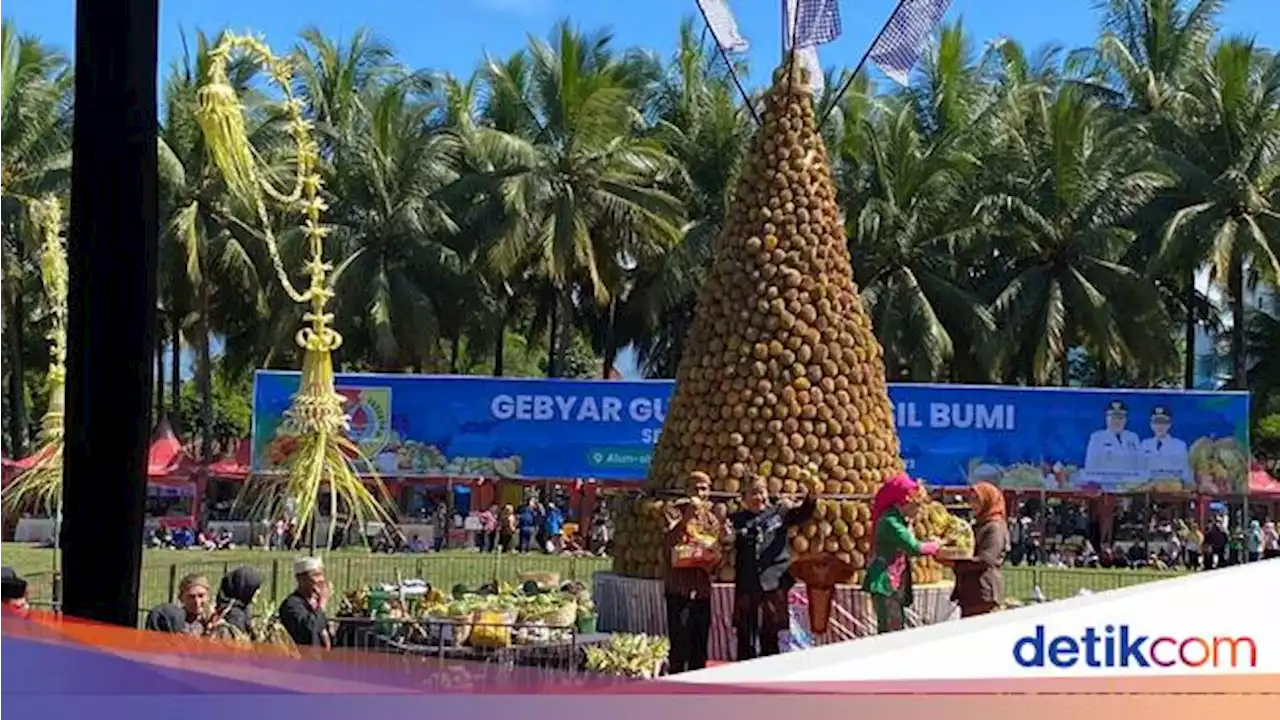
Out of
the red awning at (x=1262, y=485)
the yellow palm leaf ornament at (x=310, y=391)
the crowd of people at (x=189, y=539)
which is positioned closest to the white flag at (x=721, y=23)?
the yellow palm leaf ornament at (x=310, y=391)

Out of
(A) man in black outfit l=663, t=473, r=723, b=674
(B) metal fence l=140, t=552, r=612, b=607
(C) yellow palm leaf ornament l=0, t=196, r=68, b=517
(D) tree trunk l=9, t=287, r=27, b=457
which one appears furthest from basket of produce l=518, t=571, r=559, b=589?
(D) tree trunk l=9, t=287, r=27, b=457

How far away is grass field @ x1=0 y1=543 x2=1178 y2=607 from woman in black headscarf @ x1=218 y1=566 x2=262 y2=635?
28.3ft

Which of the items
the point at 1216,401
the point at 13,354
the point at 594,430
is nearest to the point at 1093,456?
the point at 1216,401

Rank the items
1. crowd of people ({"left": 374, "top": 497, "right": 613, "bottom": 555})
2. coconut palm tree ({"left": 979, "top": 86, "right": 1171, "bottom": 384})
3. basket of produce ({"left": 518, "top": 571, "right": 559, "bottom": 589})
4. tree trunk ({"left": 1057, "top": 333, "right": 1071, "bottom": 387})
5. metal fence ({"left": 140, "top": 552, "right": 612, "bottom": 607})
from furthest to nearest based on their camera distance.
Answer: tree trunk ({"left": 1057, "top": 333, "right": 1071, "bottom": 387}), coconut palm tree ({"left": 979, "top": 86, "right": 1171, "bottom": 384}), crowd of people ({"left": 374, "top": 497, "right": 613, "bottom": 555}), metal fence ({"left": 140, "top": 552, "right": 612, "bottom": 607}), basket of produce ({"left": 518, "top": 571, "right": 559, "bottom": 589})

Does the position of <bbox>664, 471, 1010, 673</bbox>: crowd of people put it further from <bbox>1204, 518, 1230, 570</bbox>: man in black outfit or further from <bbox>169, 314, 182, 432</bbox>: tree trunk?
<bbox>169, 314, 182, 432</bbox>: tree trunk

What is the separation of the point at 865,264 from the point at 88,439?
2951cm

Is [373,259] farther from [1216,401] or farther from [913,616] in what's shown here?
[913,616]

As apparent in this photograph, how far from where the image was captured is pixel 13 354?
34.7 metres

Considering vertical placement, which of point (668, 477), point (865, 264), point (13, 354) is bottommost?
point (668, 477)

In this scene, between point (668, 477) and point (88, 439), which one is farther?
point (668, 477)

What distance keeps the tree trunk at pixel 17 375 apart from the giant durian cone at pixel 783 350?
1080 inches

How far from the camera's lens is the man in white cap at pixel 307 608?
20.6 ft

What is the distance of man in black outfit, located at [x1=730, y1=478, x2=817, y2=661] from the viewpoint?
831cm

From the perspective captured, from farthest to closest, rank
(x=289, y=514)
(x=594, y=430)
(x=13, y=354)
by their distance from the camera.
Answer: (x=13, y=354) < (x=594, y=430) < (x=289, y=514)
